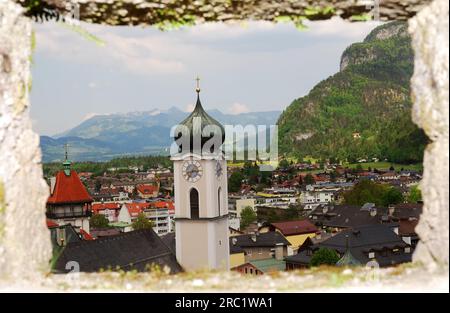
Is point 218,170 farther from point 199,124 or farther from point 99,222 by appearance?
point 99,222

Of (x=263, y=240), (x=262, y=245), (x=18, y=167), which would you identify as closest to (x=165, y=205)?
(x=263, y=240)

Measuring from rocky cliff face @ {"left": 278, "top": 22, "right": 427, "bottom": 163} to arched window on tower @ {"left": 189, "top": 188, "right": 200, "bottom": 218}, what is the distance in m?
65.0

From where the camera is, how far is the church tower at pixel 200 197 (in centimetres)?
3131

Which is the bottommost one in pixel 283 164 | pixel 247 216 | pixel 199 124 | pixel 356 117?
pixel 247 216

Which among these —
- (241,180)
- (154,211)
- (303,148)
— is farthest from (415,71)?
(303,148)

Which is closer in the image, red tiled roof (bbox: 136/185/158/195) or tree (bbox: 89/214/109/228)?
tree (bbox: 89/214/109/228)

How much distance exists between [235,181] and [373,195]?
91.3 ft

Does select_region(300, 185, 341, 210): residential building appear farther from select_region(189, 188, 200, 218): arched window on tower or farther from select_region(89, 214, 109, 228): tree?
select_region(189, 188, 200, 218): arched window on tower

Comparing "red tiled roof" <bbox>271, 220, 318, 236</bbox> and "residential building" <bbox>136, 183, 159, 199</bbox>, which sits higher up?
"residential building" <bbox>136, 183, 159, 199</bbox>

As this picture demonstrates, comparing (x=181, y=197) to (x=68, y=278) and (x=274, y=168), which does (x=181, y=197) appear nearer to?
(x=68, y=278)

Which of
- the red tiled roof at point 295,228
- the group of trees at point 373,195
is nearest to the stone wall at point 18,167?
the red tiled roof at point 295,228

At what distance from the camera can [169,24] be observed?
10.8 feet

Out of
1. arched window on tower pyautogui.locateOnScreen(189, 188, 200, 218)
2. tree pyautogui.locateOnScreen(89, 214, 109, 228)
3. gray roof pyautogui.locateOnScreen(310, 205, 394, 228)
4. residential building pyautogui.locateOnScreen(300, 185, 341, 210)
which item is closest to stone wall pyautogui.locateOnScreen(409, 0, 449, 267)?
arched window on tower pyautogui.locateOnScreen(189, 188, 200, 218)

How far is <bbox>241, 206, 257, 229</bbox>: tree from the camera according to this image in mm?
68562
